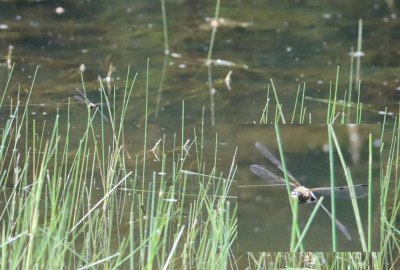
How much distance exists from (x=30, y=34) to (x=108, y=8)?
1106 millimetres

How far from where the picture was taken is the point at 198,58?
16.8 feet

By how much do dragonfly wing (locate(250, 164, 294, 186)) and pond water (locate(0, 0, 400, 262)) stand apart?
2.82ft

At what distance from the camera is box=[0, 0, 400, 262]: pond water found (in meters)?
3.79

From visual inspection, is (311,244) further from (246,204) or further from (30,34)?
(30,34)

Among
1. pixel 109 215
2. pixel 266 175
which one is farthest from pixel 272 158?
pixel 109 215

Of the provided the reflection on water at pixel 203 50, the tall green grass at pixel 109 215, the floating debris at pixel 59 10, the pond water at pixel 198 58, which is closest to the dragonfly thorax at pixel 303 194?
the tall green grass at pixel 109 215

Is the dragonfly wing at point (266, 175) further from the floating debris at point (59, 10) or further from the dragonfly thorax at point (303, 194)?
the floating debris at point (59, 10)

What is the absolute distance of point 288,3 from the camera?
6.96 m

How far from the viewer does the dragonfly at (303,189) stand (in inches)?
67.7

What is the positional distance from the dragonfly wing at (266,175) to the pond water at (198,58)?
2.82 feet

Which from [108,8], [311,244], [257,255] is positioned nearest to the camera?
[311,244]

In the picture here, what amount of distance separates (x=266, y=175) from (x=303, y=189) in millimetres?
80

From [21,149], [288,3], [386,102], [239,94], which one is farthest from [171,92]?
[288,3]

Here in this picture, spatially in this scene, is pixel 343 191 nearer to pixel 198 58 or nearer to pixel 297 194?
pixel 297 194
